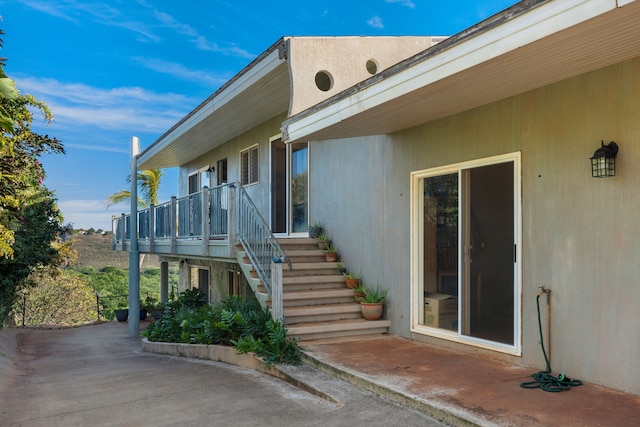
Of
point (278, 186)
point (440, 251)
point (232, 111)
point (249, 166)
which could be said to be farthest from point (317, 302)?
point (249, 166)

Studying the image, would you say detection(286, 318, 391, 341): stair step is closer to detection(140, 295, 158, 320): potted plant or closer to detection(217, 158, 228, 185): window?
detection(217, 158, 228, 185): window

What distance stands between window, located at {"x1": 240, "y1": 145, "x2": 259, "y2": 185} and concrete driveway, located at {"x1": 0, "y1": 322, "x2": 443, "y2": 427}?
505cm

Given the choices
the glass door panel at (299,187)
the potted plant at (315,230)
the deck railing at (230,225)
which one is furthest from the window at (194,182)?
the potted plant at (315,230)

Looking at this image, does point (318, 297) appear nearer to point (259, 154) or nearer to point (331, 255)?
point (331, 255)

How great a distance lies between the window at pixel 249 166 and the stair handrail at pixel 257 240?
3891 mm

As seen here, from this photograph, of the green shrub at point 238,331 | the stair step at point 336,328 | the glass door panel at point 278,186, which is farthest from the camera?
the glass door panel at point 278,186

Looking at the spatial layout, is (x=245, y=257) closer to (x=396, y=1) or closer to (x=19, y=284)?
(x=19, y=284)

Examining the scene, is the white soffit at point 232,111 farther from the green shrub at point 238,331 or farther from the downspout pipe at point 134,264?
the green shrub at point 238,331

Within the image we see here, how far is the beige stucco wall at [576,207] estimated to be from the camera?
4.17m

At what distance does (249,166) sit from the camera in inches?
476

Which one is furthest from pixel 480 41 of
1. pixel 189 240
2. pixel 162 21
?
pixel 162 21

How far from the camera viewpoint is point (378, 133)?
709 cm

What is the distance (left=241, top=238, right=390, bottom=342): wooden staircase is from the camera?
6707 mm

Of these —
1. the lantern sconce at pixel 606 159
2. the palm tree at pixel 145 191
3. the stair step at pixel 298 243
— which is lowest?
the stair step at pixel 298 243
